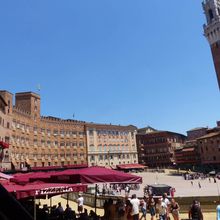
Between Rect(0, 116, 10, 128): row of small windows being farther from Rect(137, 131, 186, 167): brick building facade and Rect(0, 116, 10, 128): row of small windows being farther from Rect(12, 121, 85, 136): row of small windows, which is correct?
Rect(137, 131, 186, 167): brick building facade

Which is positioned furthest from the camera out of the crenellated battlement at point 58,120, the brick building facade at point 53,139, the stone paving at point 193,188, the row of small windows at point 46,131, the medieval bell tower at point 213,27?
the medieval bell tower at point 213,27

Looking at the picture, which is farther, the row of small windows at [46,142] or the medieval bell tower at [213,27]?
the medieval bell tower at [213,27]

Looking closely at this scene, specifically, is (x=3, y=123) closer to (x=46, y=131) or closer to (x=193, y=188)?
(x=46, y=131)

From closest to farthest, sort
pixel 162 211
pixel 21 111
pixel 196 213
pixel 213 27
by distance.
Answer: pixel 196 213, pixel 162 211, pixel 21 111, pixel 213 27

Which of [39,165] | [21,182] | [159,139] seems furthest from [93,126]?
[21,182]

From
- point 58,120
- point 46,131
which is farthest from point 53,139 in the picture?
point 58,120

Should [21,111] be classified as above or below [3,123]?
above

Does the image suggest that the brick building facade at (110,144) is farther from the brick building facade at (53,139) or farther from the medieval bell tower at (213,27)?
the medieval bell tower at (213,27)

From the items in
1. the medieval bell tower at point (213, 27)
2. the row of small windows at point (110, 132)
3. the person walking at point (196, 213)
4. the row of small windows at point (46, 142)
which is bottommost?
the person walking at point (196, 213)

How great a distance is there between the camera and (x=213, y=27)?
90500 millimetres

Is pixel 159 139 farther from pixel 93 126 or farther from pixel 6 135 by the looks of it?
pixel 6 135

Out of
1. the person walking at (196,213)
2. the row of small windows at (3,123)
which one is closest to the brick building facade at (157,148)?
the row of small windows at (3,123)

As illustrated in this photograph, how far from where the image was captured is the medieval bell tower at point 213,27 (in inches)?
3418

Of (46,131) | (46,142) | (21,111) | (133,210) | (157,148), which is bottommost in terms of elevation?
(133,210)
